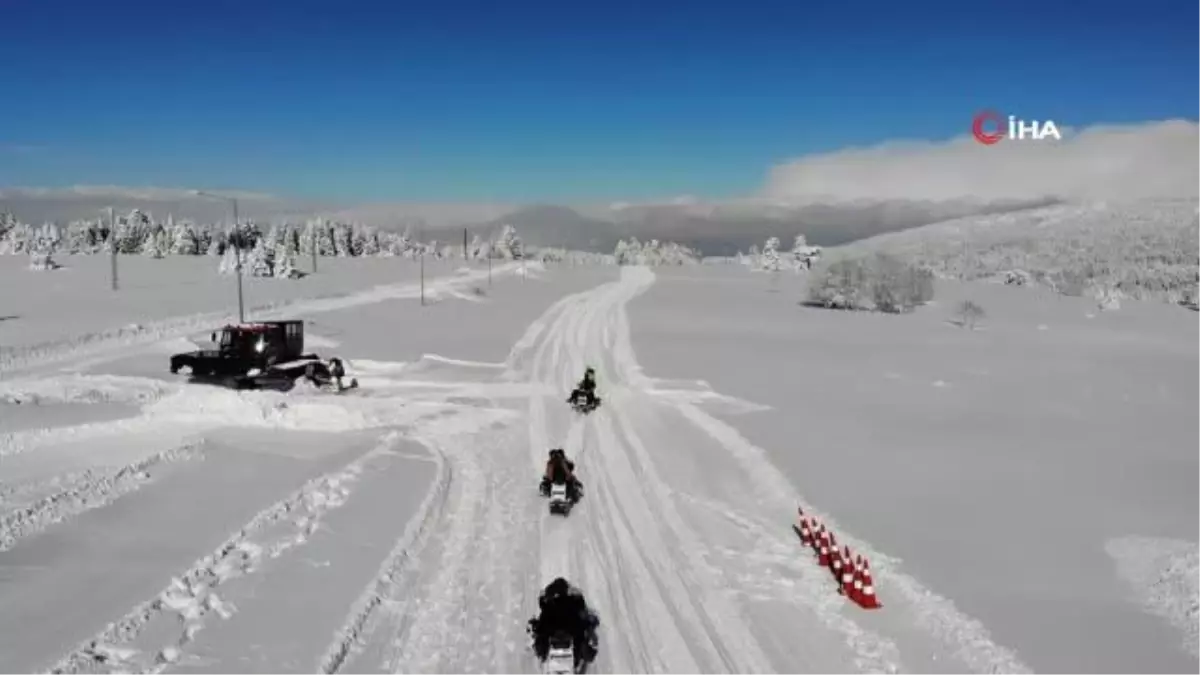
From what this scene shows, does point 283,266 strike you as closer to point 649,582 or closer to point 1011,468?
point 1011,468

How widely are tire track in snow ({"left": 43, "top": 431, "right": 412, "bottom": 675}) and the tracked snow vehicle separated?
11.2 meters

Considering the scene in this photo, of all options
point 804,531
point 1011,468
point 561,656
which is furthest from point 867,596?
point 1011,468

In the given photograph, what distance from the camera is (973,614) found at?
1146cm

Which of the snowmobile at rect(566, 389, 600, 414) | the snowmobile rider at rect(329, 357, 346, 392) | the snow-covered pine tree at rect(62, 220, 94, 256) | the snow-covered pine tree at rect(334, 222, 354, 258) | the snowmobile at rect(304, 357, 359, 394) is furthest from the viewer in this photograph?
the snow-covered pine tree at rect(334, 222, 354, 258)

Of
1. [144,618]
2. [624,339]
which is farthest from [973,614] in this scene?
[624,339]

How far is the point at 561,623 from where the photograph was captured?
934 cm

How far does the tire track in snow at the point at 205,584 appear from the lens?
9172 millimetres

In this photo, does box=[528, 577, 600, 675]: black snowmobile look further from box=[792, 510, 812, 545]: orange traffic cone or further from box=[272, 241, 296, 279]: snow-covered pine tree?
box=[272, 241, 296, 279]: snow-covered pine tree

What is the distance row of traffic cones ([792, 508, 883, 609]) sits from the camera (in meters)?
11.5

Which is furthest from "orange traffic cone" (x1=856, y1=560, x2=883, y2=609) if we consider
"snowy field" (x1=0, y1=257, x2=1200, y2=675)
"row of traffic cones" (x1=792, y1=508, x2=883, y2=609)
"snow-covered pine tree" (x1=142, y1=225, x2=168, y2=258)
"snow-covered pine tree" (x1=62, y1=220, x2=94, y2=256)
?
"snow-covered pine tree" (x1=62, y1=220, x2=94, y2=256)

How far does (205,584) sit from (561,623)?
5.28 meters

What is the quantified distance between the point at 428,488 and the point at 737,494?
632 centimetres

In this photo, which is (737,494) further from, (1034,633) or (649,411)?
(649,411)

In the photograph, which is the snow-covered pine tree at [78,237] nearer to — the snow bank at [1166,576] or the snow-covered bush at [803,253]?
the snow-covered bush at [803,253]
